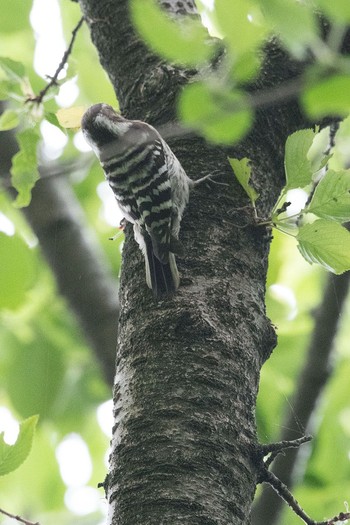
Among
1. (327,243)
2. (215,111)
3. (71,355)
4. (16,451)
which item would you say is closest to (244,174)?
(327,243)

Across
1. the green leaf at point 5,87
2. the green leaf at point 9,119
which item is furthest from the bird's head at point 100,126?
the green leaf at point 5,87

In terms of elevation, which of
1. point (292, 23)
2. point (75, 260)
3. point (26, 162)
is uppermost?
point (75, 260)

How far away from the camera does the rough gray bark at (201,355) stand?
1685 mm

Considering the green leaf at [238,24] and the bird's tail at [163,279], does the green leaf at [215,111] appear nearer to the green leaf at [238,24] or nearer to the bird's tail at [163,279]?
the green leaf at [238,24]

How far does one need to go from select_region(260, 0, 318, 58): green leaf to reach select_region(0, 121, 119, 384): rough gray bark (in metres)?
3.41

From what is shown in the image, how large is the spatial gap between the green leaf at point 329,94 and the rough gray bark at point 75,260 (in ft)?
11.1

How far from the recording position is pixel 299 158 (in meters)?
2.11

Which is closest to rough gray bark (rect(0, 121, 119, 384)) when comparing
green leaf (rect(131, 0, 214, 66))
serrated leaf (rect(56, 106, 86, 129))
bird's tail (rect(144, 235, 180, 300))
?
serrated leaf (rect(56, 106, 86, 129))

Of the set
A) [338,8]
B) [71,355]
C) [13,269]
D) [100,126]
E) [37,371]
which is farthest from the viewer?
[71,355]

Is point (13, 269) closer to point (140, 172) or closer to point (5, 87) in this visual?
point (140, 172)

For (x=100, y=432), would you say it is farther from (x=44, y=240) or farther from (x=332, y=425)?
(x=332, y=425)

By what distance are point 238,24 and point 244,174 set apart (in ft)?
4.37

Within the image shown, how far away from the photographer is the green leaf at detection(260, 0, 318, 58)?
871 millimetres

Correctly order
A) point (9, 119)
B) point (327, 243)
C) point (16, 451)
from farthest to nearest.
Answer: point (9, 119) < point (327, 243) < point (16, 451)
